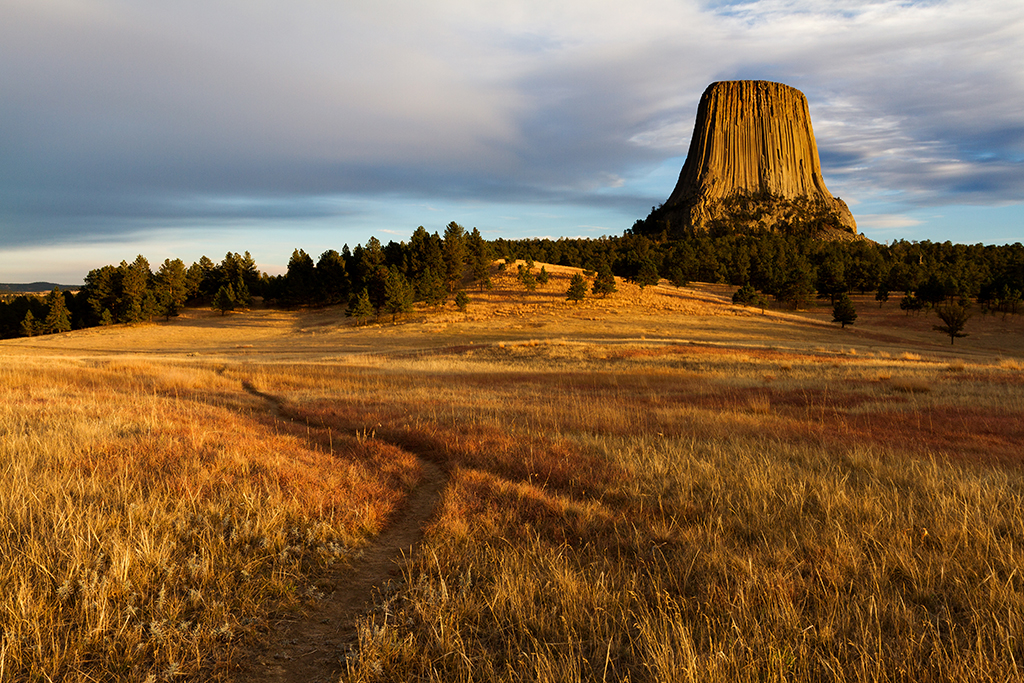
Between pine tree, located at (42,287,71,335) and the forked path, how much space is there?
10501 centimetres

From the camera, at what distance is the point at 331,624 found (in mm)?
4285

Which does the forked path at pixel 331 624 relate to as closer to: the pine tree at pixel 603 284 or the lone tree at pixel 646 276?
the pine tree at pixel 603 284

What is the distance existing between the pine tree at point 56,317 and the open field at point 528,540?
304ft

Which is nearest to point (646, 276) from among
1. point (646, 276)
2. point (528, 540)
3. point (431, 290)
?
point (646, 276)

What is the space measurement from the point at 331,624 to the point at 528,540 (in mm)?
2057

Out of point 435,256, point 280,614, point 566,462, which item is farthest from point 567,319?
point 280,614

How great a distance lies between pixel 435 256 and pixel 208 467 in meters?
77.0

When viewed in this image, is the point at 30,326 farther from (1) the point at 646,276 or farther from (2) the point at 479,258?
(1) the point at 646,276

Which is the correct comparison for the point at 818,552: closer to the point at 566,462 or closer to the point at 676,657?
the point at 676,657

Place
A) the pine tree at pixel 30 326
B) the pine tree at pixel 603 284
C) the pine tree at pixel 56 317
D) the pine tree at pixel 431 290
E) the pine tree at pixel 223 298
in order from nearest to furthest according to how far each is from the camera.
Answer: the pine tree at pixel 431 290 < the pine tree at pixel 603 284 < the pine tree at pixel 30 326 < the pine tree at pixel 56 317 < the pine tree at pixel 223 298

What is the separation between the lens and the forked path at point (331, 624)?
145 inches

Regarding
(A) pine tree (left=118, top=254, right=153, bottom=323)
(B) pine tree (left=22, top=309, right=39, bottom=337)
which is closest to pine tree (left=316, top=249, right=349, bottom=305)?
(A) pine tree (left=118, top=254, right=153, bottom=323)

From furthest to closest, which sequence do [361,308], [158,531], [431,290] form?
[431,290] → [361,308] → [158,531]

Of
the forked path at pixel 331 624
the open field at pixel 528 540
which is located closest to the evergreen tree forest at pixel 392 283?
the open field at pixel 528 540
